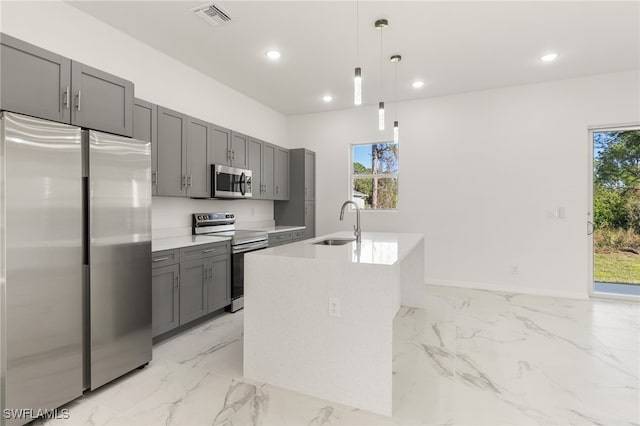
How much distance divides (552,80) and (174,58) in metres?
4.76

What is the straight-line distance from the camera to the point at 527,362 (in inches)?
99.3

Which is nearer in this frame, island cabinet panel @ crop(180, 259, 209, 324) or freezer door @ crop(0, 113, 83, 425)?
freezer door @ crop(0, 113, 83, 425)

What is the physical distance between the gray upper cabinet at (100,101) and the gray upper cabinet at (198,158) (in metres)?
1.04

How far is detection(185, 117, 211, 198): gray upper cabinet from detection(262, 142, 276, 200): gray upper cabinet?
1.13m

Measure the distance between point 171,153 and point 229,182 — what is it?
2.76 feet

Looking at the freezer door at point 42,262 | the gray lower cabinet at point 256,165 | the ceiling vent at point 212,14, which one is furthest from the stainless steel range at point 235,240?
the ceiling vent at point 212,14

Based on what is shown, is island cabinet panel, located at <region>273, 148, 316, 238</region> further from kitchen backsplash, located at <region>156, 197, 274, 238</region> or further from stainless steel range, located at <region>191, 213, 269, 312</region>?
stainless steel range, located at <region>191, 213, 269, 312</region>

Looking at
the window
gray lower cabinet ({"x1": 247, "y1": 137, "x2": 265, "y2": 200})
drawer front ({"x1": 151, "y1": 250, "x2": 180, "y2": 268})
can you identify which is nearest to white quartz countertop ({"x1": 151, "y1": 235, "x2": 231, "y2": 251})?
drawer front ({"x1": 151, "y1": 250, "x2": 180, "y2": 268})

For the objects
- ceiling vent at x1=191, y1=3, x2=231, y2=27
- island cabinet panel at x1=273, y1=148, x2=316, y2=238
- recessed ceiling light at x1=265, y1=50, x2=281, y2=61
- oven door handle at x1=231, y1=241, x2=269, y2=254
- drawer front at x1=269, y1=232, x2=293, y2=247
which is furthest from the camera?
island cabinet panel at x1=273, y1=148, x2=316, y2=238

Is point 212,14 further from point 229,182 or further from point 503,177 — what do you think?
point 503,177

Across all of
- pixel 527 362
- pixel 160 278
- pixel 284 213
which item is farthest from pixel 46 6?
pixel 527 362

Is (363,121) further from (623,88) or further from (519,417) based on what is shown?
(519,417)

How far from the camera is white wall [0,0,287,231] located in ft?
8.03

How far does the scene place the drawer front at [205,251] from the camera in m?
3.05
